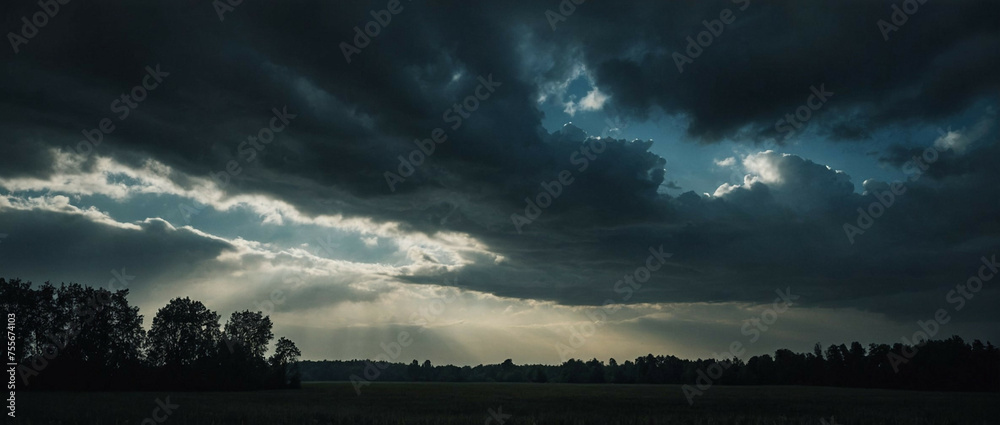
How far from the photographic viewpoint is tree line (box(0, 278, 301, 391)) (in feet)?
243

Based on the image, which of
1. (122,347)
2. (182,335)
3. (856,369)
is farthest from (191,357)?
(856,369)

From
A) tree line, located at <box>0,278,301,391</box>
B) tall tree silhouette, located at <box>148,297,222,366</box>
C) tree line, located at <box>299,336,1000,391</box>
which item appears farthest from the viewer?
tree line, located at <box>299,336,1000,391</box>

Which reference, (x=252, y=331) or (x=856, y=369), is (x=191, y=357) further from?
(x=856, y=369)

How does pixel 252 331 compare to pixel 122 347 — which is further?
pixel 252 331

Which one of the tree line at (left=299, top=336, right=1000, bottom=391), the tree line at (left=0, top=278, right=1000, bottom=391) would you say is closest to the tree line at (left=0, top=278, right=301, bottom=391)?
the tree line at (left=0, top=278, right=1000, bottom=391)

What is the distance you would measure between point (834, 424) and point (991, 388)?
105952mm

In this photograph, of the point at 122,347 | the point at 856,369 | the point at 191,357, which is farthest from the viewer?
the point at 856,369

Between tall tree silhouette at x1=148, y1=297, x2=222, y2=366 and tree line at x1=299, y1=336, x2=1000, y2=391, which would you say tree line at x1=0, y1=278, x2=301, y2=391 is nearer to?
tall tree silhouette at x1=148, y1=297, x2=222, y2=366

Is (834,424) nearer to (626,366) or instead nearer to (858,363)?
(858,363)

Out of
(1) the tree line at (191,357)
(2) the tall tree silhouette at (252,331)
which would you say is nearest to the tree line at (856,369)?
(1) the tree line at (191,357)

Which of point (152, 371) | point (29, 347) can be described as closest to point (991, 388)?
point (152, 371)

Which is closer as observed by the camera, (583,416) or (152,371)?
(583,416)

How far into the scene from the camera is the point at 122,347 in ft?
275

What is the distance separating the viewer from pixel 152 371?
8494 centimetres
